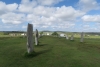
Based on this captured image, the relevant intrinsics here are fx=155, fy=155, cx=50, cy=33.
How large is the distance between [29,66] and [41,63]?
5.49 feet

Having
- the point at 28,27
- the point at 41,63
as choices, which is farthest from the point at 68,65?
the point at 28,27

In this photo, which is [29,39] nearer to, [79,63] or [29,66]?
Answer: [29,66]

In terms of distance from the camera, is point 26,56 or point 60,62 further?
point 26,56

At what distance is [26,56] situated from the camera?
68.9 ft

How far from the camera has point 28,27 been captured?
2261 cm

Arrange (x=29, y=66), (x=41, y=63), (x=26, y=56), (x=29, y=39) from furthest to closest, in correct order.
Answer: (x=29, y=39) → (x=26, y=56) → (x=41, y=63) → (x=29, y=66)

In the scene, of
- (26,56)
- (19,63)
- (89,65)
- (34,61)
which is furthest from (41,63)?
(89,65)

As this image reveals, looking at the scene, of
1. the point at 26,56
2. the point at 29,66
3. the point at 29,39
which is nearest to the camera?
the point at 29,66

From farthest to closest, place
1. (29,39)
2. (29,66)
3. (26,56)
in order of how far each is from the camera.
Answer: (29,39), (26,56), (29,66)

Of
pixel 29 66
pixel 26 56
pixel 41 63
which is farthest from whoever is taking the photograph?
pixel 26 56

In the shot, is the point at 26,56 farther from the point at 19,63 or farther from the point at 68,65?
the point at 68,65

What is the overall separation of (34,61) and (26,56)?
2645mm

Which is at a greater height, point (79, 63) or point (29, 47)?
point (29, 47)

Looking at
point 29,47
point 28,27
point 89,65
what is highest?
point 28,27
